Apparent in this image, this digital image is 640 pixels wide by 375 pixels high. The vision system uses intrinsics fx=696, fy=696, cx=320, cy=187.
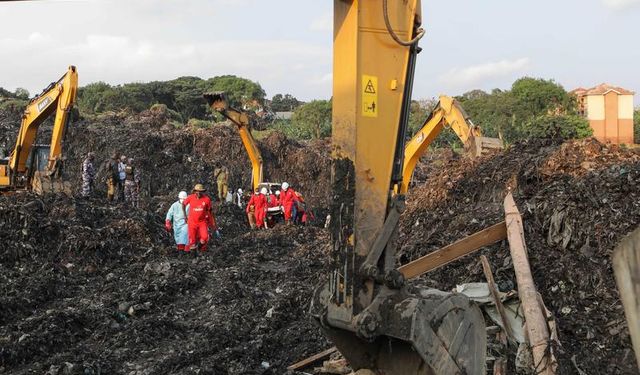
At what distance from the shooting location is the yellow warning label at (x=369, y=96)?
4.27 meters

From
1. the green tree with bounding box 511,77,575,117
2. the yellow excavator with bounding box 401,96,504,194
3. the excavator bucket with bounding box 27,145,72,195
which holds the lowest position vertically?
the excavator bucket with bounding box 27,145,72,195

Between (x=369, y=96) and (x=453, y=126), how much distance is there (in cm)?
1024

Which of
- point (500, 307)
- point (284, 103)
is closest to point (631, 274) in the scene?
point (500, 307)

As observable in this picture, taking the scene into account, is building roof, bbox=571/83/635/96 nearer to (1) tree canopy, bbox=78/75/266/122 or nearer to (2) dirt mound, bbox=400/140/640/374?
(1) tree canopy, bbox=78/75/266/122

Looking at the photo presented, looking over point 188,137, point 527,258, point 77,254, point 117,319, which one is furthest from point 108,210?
point 188,137

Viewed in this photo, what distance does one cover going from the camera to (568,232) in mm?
7254

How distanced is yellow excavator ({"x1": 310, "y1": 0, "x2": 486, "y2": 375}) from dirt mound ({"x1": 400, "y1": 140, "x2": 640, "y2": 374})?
5.80 ft

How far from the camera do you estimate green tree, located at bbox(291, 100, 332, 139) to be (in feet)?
150

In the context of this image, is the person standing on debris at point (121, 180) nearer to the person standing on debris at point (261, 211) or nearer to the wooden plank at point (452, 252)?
the person standing on debris at point (261, 211)

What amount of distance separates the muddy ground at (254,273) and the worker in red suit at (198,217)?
34cm

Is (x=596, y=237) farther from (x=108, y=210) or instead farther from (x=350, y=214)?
Result: (x=108, y=210)

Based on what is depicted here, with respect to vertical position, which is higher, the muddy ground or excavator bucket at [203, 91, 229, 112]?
excavator bucket at [203, 91, 229, 112]

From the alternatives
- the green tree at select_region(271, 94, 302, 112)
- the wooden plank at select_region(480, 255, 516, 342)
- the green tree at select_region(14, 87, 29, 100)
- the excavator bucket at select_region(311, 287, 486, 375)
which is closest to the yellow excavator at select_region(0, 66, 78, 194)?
the wooden plank at select_region(480, 255, 516, 342)

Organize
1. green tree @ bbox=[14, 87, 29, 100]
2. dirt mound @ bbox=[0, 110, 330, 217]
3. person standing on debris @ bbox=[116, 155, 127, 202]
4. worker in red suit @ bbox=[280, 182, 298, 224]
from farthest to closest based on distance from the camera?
green tree @ bbox=[14, 87, 29, 100]
dirt mound @ bbox=[0, 110, 330, 217]
person standing on debris @ bbox=[116, 155, 127, 202]
worker in red suit @ bbox=[280, 182, 298, 224]
